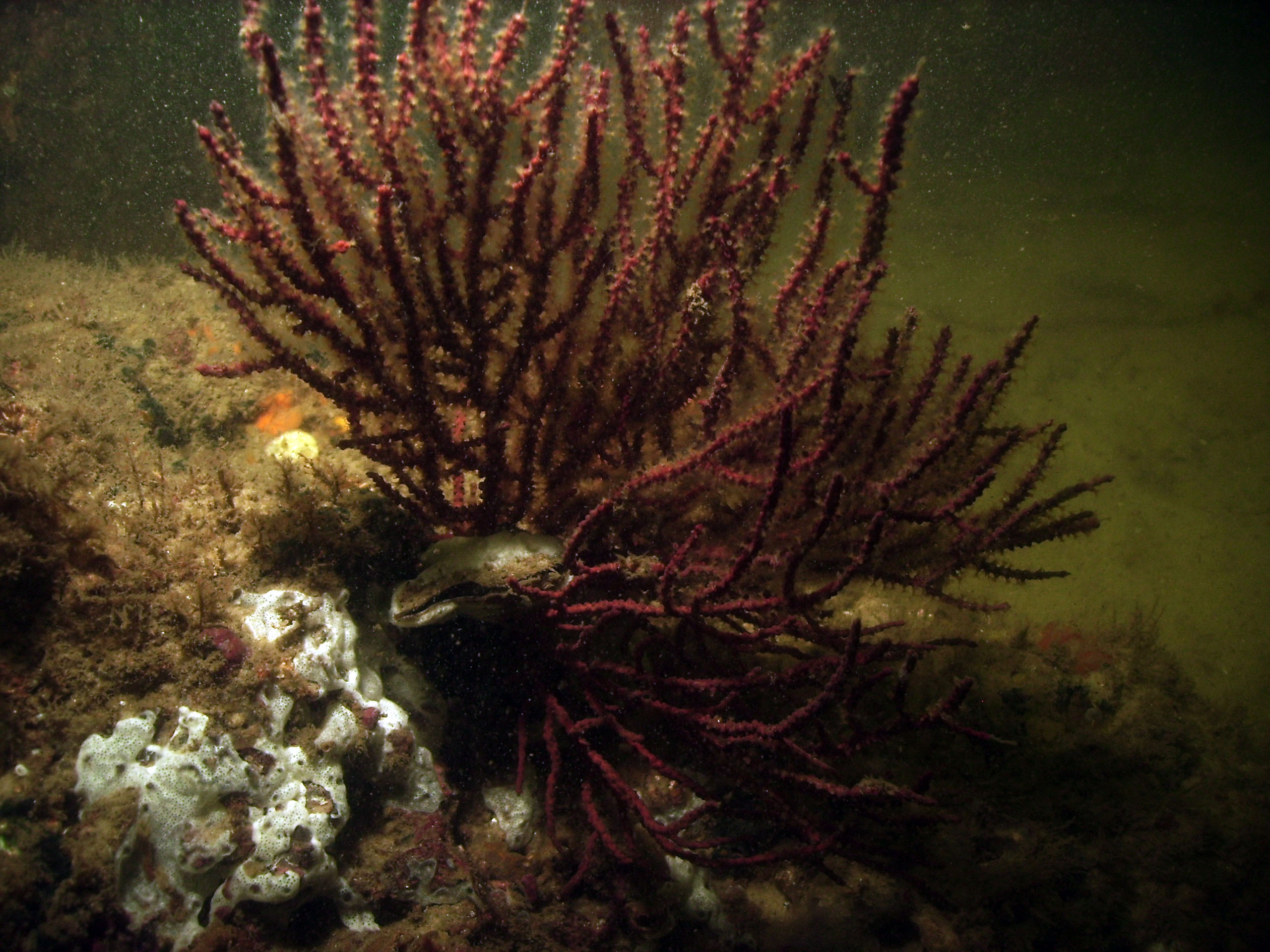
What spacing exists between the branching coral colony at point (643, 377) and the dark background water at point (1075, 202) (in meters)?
0.92

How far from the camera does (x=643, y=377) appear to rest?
117 inches

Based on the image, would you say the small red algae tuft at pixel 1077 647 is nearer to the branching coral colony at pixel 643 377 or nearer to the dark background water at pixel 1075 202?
the dark background water at pixel 1075 202

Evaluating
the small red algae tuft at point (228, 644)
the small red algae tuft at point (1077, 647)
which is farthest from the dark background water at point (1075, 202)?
the small red algae tuft at point (228, 644)

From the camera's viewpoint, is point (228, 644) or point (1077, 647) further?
point (1077, 647)

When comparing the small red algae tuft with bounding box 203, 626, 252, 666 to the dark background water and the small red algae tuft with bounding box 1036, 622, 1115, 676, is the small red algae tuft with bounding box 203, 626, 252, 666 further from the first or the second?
the small red algae tuft with bounding box 1036, 622, 1115, 676

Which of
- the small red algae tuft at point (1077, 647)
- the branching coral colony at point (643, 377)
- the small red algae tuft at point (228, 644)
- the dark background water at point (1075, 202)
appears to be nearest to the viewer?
the branching coral colony at point (643, 377)

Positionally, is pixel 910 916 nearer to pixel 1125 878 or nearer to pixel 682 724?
pixel 1125 878

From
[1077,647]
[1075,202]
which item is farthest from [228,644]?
[1075,202]

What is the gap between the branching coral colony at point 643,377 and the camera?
2340 mm

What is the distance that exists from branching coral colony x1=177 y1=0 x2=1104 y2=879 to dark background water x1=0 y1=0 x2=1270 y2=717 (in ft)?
3.01

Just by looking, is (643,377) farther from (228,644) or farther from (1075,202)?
(1075,202)

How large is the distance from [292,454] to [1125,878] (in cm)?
612

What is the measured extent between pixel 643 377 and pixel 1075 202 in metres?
13.4

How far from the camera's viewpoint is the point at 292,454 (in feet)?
15.7
